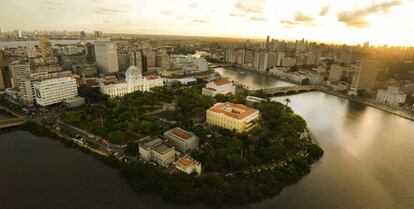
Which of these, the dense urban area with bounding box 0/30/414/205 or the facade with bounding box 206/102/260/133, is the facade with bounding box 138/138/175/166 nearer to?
the dense urban area with bounding box 0/30/414/205

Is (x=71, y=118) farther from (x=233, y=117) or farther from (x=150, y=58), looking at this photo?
(x=150, y=58)

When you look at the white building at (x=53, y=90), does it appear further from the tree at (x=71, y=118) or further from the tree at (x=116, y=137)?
the tree at (x=116, y=137)

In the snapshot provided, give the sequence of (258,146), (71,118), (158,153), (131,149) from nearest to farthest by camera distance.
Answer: (158,153) → (131,149) → (258,146) → (71,118)

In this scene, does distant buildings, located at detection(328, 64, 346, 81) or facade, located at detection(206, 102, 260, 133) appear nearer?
facade, located at detection(206, 102, 260, 133)

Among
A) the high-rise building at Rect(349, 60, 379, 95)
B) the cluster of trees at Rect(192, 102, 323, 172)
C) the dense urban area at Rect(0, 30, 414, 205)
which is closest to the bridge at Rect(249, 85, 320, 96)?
the dense urban area at Rect(0, 30, 414, 205)

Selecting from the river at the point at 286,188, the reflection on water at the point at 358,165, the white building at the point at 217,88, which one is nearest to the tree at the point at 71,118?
the river at the point at 286,188

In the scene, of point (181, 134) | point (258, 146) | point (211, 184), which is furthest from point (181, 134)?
point (258, 146)

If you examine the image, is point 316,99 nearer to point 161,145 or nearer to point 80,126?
point 161,145
